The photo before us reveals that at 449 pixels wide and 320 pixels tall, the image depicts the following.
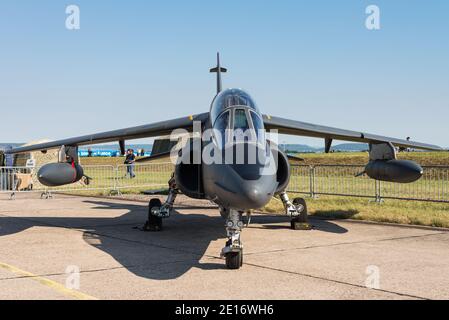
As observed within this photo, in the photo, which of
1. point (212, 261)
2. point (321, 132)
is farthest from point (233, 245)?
point (321, 132)

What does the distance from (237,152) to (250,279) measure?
5.79 ft

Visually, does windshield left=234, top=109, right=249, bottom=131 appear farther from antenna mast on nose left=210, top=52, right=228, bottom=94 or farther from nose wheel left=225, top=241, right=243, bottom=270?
antenna mast on nose left=210, top=52, right=228, bottom=94

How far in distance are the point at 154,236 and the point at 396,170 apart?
546 cm

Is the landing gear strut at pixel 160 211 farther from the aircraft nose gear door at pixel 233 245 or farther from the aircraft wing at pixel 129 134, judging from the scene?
the aircraft nose gear door at pixel 233 245

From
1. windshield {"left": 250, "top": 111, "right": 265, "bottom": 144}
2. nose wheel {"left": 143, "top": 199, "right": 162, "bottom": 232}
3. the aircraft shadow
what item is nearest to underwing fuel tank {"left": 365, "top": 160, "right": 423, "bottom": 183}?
the aircraft shadow

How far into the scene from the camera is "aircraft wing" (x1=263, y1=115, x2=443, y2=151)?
36.7ft

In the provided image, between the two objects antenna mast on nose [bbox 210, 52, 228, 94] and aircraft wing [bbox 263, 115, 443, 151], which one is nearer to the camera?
aircraft wing [bbox 263, 115, 443, 151]

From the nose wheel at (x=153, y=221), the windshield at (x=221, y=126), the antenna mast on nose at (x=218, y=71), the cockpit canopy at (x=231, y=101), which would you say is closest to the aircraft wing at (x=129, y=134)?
the nose wheel at (x=153, y=221)

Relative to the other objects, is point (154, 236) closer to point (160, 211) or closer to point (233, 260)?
point (160, 211)

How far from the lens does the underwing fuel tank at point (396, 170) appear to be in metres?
10.7

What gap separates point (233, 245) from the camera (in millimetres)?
7090

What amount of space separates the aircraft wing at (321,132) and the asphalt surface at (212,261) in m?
2.12
